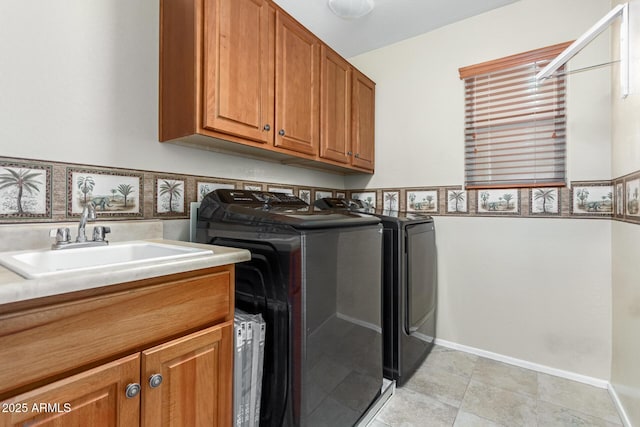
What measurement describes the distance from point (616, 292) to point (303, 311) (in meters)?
1.85

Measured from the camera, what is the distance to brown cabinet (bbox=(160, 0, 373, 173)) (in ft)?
4.36

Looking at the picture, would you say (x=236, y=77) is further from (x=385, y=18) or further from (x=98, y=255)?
(x=385, y=18)

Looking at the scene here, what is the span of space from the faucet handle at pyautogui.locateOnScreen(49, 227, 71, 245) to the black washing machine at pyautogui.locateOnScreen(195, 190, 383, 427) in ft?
1.84

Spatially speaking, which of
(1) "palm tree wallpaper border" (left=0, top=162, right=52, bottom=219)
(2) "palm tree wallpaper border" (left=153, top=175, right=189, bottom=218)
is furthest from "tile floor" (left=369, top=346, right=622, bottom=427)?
(1) "palm tree wallpaper border" (left=0, top=162, right=52, bottom=219)

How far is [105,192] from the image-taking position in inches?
52.7

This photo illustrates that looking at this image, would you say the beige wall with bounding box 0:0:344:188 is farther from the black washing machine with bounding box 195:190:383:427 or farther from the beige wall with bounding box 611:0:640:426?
the beige wall with bounding box 611:0:640:426

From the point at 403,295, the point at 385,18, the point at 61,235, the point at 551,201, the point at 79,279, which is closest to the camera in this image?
the point at 79,279

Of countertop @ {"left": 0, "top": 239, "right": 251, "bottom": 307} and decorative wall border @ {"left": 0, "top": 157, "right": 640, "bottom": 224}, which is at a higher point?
decorative wall border @ {"left": 0, "top": 157, "right": 640, "bottom": 224}

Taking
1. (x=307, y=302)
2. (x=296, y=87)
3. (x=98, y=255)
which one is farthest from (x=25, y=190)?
(x=296, y=87)

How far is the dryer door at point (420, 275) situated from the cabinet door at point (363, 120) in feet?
2.58

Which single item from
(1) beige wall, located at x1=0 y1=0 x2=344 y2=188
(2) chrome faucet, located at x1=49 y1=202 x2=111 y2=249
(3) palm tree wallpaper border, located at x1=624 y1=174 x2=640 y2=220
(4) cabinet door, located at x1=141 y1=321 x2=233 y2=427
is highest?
(1) beige wall, located at x1=0 y1=0 x2=344 y2=188

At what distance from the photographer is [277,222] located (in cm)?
121

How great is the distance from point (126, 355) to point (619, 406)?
7.74ft

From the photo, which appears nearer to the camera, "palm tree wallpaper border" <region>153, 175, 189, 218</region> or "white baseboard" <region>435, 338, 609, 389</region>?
"palm tree wallpaper border" <region>153, 175, 189, 218</region>
